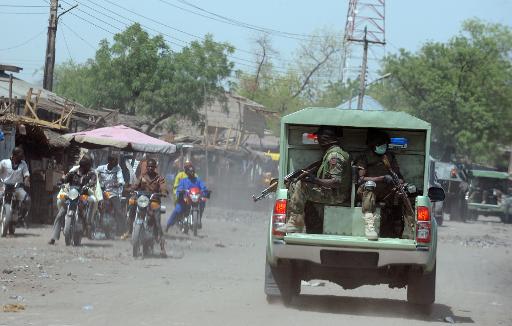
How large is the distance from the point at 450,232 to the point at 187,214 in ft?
41.4

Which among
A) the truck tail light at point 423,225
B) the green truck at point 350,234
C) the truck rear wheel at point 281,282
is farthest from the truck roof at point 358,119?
the truck rear wheel at point 281,282

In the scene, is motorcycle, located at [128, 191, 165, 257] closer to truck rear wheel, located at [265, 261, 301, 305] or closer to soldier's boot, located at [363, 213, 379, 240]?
truck rear wheel, located at [265, 261, 301, 305]

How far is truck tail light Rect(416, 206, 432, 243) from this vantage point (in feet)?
35.3

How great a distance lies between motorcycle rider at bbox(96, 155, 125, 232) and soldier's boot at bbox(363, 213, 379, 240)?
988cm

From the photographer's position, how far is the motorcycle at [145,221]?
668 inches

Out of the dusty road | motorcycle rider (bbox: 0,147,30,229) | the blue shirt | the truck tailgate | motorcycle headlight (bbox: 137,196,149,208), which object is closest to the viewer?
the dusty road

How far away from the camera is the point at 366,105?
74562 mm

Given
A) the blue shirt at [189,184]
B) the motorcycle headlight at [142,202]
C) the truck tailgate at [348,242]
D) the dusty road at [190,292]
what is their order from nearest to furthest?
the dusty road at [190,292]
the truck tailgate at [348,242]
the motorcycle headlight at [142,202]
the blue shirt at [189,184]

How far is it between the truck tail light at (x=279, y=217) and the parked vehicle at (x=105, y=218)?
31.9 ft

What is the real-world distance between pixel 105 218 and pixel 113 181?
755 millimetres

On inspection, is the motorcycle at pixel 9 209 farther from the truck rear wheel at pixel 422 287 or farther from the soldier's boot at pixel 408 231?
the truck rear wheel at pixel 422 287

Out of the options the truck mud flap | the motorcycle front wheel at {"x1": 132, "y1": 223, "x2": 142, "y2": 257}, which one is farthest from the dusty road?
the truck mud flap

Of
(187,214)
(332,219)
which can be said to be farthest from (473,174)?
(332,219)

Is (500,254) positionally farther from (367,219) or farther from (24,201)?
(367,219)
